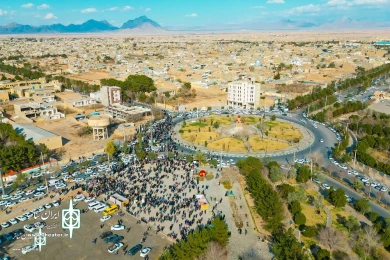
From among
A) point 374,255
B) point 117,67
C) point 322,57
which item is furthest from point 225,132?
point 322,57

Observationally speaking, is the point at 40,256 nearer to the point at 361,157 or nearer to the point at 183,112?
the point at 361,157

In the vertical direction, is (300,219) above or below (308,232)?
above

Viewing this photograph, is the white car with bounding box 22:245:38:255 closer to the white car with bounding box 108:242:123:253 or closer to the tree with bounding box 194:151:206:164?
the white car with bounding box 108:242:123:253

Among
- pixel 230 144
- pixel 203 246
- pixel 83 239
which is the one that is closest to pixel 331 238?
pixel 203 246

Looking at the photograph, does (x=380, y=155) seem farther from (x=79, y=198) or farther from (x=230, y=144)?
(x=79, y=198)

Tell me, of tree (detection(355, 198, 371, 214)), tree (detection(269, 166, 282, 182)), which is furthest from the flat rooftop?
tree (detection(355, 198, 371, 214))

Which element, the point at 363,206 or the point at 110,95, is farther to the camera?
the point at 110,95
